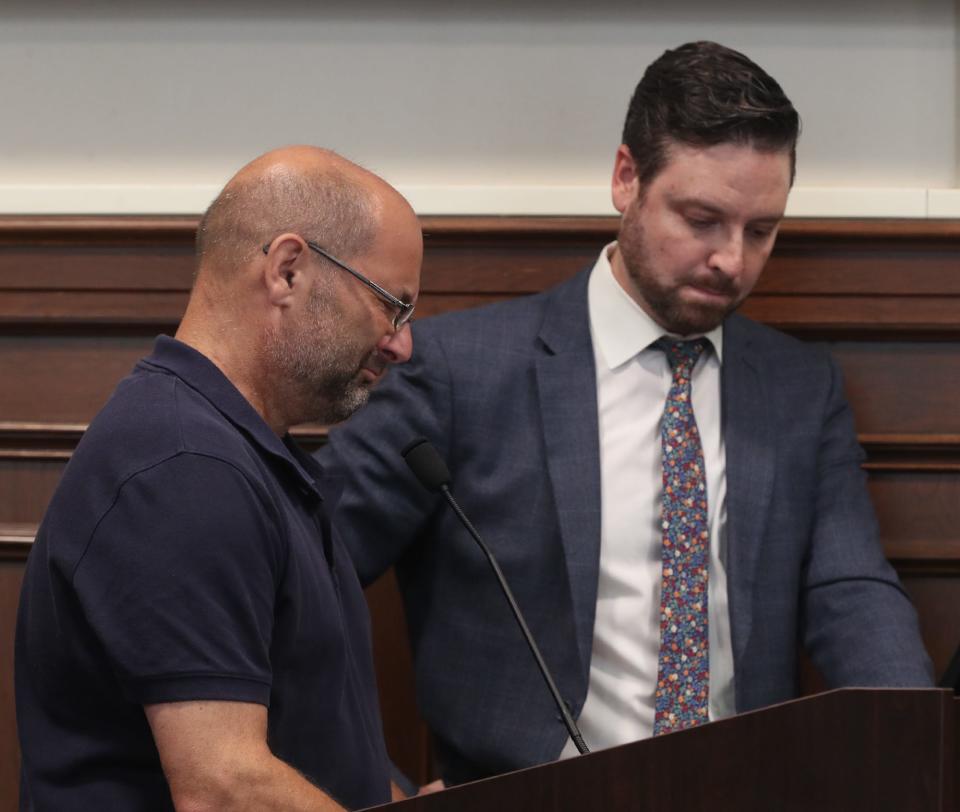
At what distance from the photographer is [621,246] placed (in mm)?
1720

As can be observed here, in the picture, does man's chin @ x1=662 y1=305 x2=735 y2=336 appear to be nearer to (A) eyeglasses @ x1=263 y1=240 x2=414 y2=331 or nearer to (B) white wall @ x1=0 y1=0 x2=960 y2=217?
(B) white wall @ x1=0 y1=0 x2=960 y2=217

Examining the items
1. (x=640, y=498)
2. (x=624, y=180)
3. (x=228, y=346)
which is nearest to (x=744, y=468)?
(x=640, y=498)

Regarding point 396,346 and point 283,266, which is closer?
point 283,266

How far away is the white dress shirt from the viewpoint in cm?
162

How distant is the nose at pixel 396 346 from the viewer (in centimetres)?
123

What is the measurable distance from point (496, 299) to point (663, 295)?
0.29 metres

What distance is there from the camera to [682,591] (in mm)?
1617

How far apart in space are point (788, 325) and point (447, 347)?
50cm

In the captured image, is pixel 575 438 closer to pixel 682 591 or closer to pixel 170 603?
pixel 682 591

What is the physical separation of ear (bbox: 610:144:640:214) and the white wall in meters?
0.14

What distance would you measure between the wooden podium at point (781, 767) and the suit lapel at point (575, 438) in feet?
2.69

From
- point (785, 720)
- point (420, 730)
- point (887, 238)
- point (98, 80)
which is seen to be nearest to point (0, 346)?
point (98, 80)

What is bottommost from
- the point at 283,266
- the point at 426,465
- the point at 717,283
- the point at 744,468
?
the point at 744,468

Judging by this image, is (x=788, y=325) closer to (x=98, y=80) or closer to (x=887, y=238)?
(x=887, y=238)
